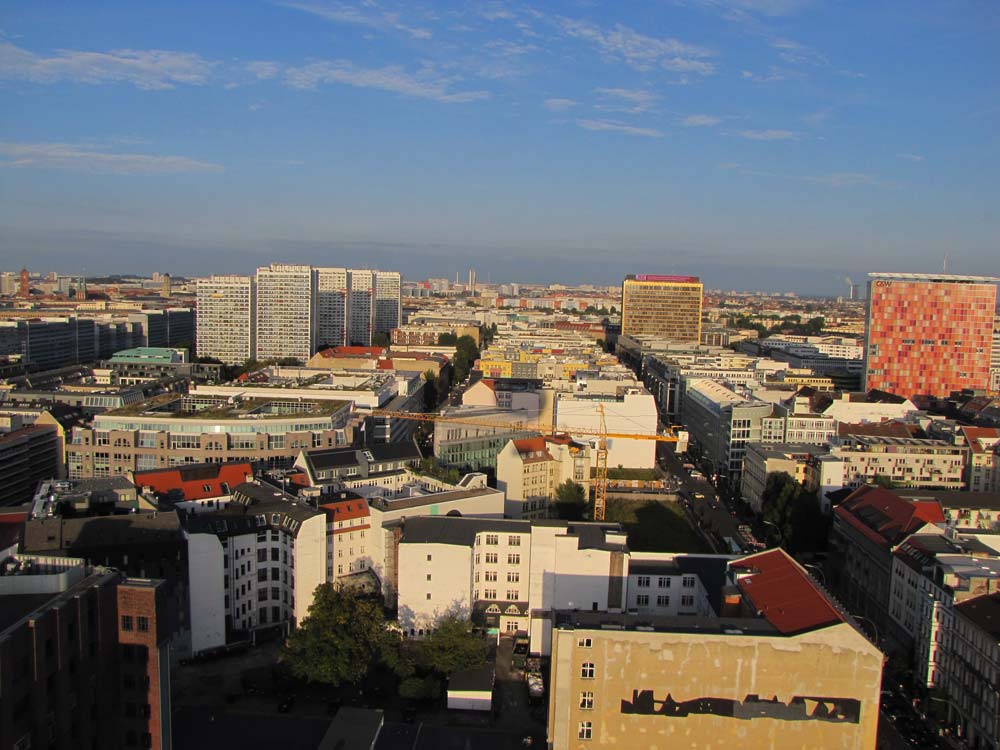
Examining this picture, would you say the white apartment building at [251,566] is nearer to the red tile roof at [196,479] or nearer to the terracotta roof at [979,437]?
the red tile roof at [196,479]

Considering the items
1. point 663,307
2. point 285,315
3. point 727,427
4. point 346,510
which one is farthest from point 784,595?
point 663,307

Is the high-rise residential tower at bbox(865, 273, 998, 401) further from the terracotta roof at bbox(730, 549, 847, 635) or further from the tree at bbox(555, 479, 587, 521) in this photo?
the terracotta roof at bbox(730, 549, 847, 635)

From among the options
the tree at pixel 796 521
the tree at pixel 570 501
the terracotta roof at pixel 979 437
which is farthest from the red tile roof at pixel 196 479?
the terracotta roof at pixel 979 437

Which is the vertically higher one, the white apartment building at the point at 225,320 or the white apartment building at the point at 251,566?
the white apartment building at the point at 225,320

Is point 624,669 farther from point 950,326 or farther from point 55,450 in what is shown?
point 950,326

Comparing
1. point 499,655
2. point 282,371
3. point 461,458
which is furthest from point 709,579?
point 282,371

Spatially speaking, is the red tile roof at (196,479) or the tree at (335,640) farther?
the red tile roof at (196,479)
